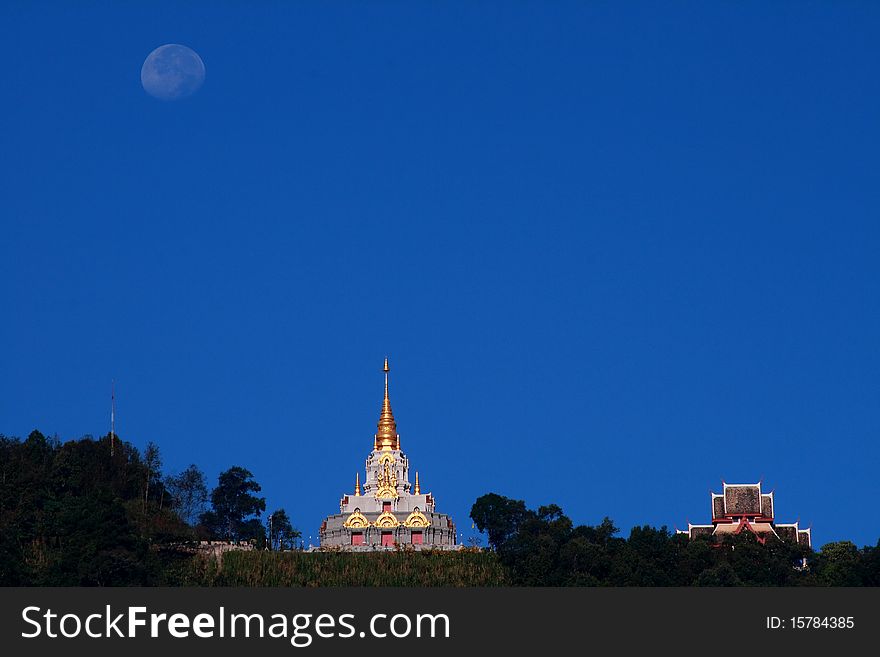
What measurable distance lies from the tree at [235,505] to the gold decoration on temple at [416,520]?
17.5 metres

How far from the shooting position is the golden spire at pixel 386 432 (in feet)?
531

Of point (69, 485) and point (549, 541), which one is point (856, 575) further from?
point (69, 485)

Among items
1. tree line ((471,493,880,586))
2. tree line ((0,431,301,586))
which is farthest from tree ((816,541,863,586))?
tree line ((0,431,301,586))

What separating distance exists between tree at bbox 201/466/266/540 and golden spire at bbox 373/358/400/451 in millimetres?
12715

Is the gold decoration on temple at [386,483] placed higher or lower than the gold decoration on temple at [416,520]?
higher

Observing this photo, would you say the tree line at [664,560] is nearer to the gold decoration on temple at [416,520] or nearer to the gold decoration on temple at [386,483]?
the gold decoration on temple at [416,520]

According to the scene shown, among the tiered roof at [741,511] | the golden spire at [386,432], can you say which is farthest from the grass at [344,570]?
the golden spire at [386,432]

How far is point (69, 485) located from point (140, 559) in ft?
66.7

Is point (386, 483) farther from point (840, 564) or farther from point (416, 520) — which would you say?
point (840, 564)

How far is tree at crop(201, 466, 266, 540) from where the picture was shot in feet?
515

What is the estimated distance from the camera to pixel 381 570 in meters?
108

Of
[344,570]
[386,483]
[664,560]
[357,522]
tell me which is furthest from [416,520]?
[664,560]

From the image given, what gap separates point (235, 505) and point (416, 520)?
20.8 m

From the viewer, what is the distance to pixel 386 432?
163625 mm
